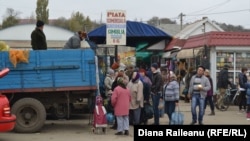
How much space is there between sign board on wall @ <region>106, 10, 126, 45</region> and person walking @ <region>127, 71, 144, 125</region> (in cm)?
142

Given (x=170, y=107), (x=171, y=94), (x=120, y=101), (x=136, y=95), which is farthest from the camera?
(x=170, y=107)

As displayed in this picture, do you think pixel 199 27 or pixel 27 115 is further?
pixel 199 27

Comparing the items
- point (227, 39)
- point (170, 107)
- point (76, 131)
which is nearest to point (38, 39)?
point (76, 131)

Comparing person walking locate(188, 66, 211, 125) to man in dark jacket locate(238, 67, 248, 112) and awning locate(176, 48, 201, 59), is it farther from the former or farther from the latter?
awning locate(176, 48, 201, 59)

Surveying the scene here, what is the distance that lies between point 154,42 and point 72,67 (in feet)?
42.0

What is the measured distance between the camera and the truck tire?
12.2 m

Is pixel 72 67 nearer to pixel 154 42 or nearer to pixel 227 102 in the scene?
pixel 227 102

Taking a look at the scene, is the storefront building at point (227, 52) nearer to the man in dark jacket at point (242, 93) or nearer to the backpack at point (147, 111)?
the man in dark jacket at point (242, 93)

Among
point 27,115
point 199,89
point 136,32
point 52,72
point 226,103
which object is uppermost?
point 136,32

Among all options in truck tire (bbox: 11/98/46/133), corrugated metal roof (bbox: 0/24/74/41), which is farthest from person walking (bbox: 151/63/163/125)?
corrugated metal roof (bbox: 0/24/74/41)

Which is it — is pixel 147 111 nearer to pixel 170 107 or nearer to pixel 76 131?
pixel 170 107

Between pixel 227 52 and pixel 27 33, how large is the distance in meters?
21.8

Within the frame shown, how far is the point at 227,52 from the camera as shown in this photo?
858 inches

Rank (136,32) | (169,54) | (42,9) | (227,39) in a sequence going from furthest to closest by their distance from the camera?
(42,9)
(169,54)
(227,39)
(136,32)
